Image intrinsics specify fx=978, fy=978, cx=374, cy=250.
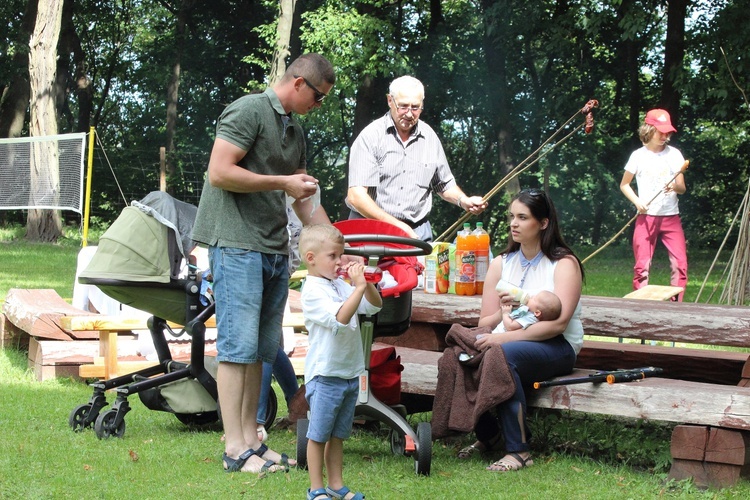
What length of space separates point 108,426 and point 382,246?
6.12ft

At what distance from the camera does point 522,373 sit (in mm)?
4535

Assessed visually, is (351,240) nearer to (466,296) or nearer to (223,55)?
(466,296)

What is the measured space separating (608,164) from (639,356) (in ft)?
63.2

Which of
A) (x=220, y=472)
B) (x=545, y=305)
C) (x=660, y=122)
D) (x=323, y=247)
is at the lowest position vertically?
(x=220, y=472)

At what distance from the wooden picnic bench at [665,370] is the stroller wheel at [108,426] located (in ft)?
4.91

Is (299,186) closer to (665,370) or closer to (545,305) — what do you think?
(545,305)

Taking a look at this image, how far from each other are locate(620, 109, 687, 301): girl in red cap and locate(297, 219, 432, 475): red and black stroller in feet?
13.5

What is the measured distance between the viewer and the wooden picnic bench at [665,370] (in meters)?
4.14

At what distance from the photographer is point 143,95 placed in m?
34.7

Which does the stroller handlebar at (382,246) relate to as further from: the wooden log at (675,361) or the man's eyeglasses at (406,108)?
the wooden log at (675,361)

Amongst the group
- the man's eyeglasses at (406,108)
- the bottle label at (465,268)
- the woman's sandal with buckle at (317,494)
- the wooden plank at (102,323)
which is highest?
the man's eyeglasses at (406,108)

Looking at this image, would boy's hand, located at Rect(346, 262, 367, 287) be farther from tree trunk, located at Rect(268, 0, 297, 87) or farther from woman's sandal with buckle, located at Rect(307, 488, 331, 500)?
tree trunk, located at Rect(268, 0, 297, 87)

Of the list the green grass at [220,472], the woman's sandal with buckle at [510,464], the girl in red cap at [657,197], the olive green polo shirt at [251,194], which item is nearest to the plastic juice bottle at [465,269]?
the green grass at [220,472]

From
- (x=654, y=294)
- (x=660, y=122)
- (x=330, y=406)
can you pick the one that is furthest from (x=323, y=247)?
(x=660, y=122)
